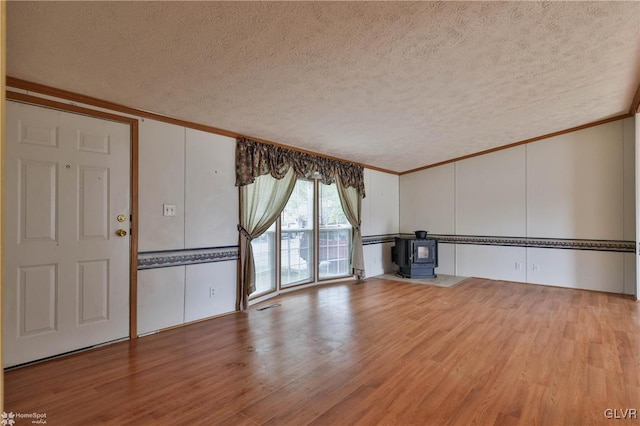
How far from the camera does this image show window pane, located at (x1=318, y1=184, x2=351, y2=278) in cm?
537

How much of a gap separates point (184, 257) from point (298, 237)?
1894 mm

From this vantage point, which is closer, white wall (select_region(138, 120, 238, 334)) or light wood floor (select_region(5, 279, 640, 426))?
light wood floor (select_region(5, 279, 640, 426))

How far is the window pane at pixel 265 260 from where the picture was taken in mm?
4289

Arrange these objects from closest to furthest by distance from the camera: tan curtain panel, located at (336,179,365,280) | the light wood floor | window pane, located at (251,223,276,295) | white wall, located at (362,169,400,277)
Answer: the light wood floor
window pane, located at (251,223,276,295)
tan curtain panel, located at (336,179,365,280)
white wall, located at (362,169,400,277)

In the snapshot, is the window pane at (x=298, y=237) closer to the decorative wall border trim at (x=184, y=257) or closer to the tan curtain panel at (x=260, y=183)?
the tan curtain panel at (x=260, y=183)

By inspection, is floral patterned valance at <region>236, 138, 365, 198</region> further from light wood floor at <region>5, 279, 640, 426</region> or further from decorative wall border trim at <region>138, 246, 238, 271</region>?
light wood floor at <region>5, 279, 640, 426</region>

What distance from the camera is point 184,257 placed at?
3393 mm

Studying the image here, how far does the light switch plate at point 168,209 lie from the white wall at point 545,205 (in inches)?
194

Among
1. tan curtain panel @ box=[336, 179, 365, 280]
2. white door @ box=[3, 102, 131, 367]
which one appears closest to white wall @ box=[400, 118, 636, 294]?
tan curtain panel @ box=[336, 179, 365, 280]

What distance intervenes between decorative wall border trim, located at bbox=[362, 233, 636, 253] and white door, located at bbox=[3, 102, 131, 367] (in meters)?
4.05

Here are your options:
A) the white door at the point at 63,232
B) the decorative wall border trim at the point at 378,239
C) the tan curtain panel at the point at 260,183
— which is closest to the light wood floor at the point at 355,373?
the white door at the point at 63,232

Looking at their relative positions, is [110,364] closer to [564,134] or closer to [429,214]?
[429,214]

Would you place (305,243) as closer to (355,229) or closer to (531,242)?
(355,229)

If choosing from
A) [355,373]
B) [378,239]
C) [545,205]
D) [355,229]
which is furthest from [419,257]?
[355,373]
